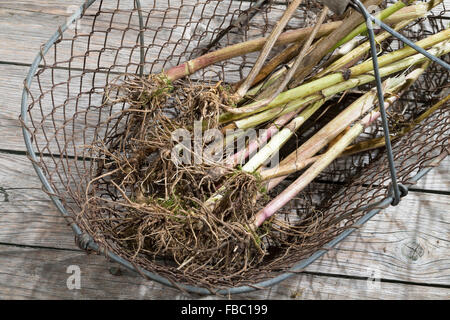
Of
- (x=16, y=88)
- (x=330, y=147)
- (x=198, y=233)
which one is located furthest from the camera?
Answer: (x=16, y=88)

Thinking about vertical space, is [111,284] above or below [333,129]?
below

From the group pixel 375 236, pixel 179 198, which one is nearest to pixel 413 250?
pixel 375 236

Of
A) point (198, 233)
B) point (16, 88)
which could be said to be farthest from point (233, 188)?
point (16, 88)

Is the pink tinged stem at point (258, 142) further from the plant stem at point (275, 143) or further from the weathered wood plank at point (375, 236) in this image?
the weathered wood plank at point (375, 236)

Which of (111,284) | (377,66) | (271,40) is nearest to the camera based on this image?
(377,66)

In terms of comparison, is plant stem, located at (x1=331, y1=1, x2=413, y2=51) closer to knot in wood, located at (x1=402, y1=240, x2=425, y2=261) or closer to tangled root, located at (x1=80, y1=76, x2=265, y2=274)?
tangled root, located at (x1=80, y1=76, x2=265, y2=274)

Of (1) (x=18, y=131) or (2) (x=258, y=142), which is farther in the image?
(1) (x=18, y=131)

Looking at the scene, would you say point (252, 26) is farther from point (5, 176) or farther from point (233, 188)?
point (5, 176)

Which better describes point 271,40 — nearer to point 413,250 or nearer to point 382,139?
point 382,139
